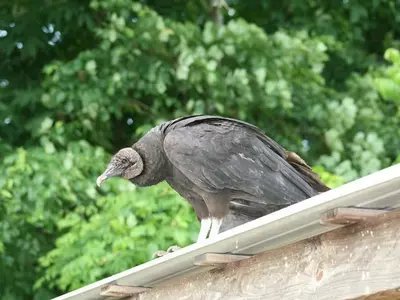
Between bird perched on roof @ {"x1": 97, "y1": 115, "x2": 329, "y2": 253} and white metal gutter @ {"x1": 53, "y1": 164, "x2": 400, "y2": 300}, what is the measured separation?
43 centimetres

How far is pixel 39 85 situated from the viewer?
25.5 feet

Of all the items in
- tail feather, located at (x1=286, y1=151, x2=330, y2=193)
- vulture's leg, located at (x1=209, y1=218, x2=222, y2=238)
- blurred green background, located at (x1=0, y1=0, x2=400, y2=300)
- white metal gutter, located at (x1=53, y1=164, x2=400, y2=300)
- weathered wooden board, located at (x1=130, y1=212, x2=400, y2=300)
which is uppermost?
blurred green background, located at (x1=0, y1=0, x2=400, y2=300)

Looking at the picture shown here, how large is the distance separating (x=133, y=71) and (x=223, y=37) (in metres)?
0.71

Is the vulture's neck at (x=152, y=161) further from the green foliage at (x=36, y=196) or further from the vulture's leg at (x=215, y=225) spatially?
the green foliage at (x=36, y=196)

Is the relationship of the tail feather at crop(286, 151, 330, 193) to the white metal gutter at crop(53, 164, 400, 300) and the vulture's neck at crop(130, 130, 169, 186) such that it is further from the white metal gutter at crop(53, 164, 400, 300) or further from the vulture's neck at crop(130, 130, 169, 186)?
the white metal gutter at crop(53, 164, 400, 300)

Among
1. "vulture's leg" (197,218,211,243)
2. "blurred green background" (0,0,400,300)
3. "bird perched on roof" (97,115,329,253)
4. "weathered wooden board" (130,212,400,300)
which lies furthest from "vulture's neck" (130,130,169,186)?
"blurred green background" (0,0,400,300)

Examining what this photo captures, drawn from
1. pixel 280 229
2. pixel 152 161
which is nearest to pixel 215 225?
pixel 152 161

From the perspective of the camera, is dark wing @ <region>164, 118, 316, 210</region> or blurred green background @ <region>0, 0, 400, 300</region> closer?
dark wing @ <region>164, 118, 316, 210</region>

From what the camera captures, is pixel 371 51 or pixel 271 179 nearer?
pixel 271 179

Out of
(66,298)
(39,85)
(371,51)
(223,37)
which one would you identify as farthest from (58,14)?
(66,298)

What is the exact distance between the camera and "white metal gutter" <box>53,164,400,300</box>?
202 cm

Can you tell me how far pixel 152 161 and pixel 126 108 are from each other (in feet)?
13.9

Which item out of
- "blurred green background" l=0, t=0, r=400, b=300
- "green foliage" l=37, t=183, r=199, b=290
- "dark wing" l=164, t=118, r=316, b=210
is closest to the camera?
"dark wing" l=164, t=118, r=316, b=210

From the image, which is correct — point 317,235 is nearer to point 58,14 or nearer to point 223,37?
point 223,37
